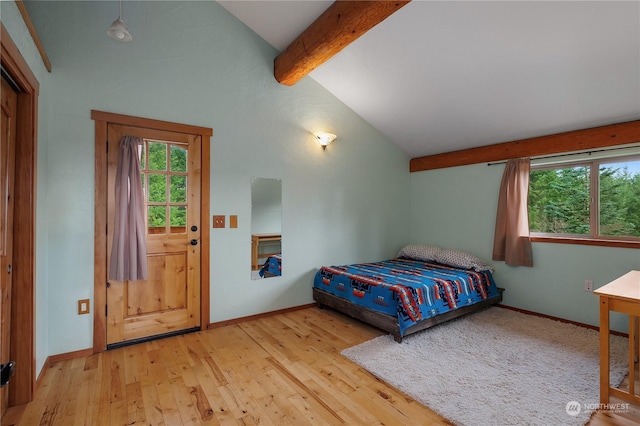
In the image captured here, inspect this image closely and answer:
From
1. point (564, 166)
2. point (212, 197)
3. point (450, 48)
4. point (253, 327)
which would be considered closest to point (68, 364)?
point (253, 327)

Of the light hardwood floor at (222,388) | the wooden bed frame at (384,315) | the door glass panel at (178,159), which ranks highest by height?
the door glass panel at (178,159)

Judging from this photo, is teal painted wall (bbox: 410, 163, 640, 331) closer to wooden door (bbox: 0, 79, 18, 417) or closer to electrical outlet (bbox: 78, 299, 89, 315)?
electrical outlet (bbox: 78, 299, 89, 315)

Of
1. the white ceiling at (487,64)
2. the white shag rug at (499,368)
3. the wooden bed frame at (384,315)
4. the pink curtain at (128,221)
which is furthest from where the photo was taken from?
the wooden bed frame at (384,315)

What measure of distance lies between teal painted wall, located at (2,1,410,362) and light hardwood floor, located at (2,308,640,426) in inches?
16.0

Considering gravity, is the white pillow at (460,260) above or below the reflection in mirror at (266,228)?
below

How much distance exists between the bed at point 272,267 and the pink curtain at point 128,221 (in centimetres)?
118

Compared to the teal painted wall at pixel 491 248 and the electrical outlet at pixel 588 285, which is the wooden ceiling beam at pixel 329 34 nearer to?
the teal painted wall at pixel 491 248

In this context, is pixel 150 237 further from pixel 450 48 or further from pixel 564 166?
pixel 564 166

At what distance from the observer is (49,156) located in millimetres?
2385

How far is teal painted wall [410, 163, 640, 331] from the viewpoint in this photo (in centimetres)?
307

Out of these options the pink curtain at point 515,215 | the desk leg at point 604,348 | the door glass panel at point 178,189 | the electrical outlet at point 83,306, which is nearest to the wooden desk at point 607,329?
the desk leg at point 604,348

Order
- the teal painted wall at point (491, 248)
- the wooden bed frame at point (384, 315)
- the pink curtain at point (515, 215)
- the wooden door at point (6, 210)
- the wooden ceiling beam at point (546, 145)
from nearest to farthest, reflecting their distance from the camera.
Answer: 1. the wooden door at point (6, 210)
2. the wooden bed frame at point (384, 315)
3. the wooden ceiling beam at point (546, 145)
4. the teal painted wall at point (491, 248)
5. the pink curtain at point (515, 215)

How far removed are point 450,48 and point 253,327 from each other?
329 cm

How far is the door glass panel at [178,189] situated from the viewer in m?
2.93
